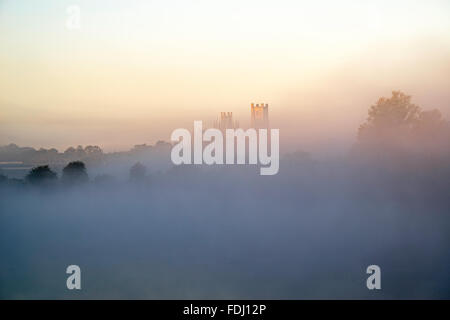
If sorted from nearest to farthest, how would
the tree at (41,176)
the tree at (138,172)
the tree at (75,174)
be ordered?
the tree at (41,176)
the tree at (75,174)
the tree at (138,172)

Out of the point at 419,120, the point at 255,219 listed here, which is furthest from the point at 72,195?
the point at 419,120

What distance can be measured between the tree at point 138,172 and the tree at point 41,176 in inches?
119

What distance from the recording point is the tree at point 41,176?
15.9 meters

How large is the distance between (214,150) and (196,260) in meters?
4.09

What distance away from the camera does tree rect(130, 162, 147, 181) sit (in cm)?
1775

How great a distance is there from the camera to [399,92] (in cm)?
1539

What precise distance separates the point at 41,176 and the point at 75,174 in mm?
1365

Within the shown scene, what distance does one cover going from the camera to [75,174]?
1792 cm

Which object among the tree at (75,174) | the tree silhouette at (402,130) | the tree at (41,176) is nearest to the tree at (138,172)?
the tree at (75,174)
